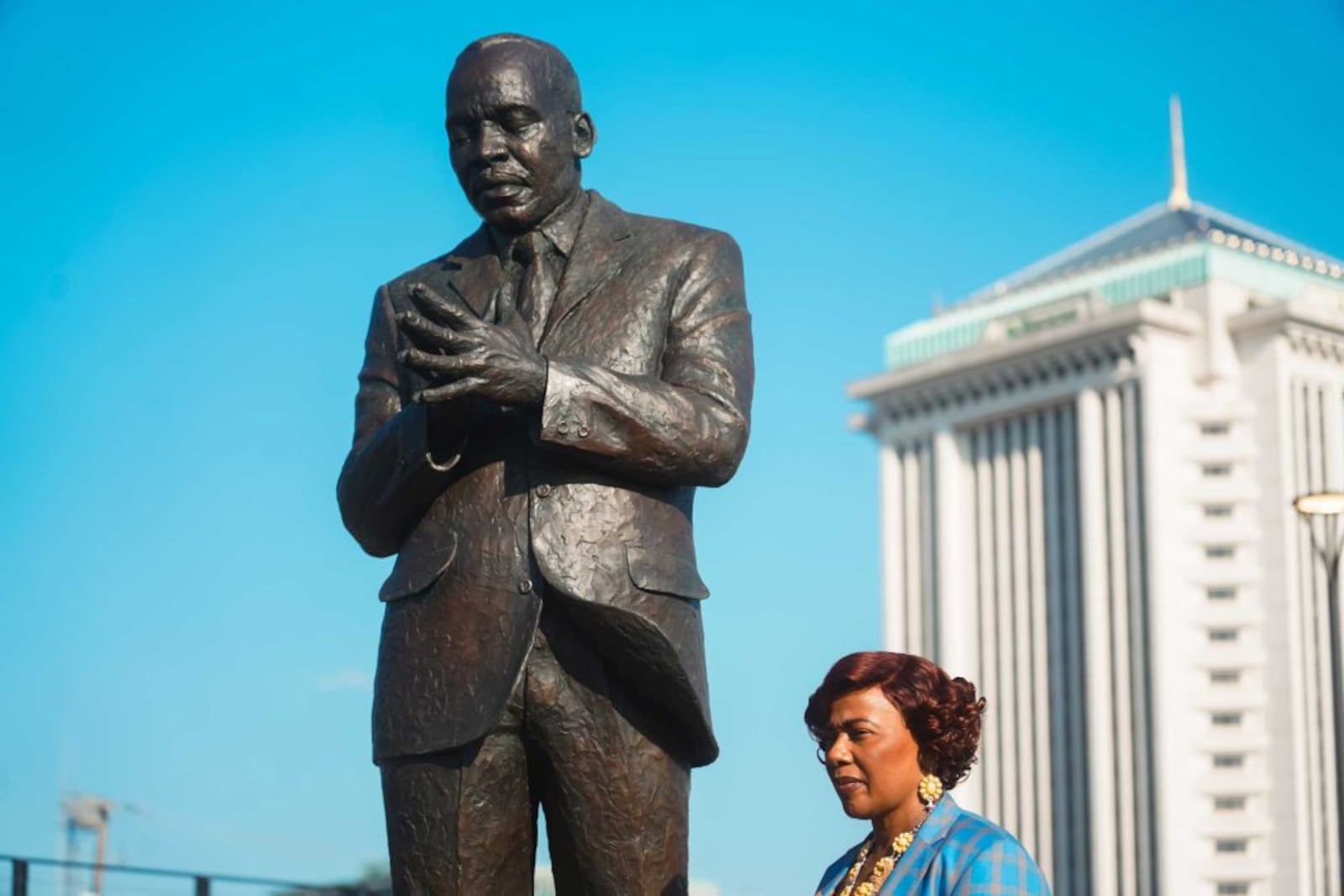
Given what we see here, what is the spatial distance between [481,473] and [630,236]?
2.57 feet

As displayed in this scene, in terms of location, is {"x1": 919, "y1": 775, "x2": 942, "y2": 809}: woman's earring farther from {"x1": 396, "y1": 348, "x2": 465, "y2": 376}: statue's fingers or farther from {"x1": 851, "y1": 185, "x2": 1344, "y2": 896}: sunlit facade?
{"x1": 851, "y1": 185, "x2": 1344, "y2": 896}: sunlit facade

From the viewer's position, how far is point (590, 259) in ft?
17.7

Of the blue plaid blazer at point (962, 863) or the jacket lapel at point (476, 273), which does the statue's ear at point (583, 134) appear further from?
the blue plaid blazer at point (962, 863)

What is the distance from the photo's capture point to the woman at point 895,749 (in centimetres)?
485

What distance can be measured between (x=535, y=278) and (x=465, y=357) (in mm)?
677

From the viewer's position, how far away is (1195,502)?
259 ft

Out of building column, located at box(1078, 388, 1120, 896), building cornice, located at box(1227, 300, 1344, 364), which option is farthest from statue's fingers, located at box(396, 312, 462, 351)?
building cornice, located at box(1227, 300, 1344, 364)

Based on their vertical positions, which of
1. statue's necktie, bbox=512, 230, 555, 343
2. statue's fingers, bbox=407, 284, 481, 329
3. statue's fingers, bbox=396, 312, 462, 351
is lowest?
statue's fingers, bbox=396, 312, 462, 351

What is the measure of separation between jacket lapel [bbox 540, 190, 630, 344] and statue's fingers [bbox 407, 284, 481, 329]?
48 cm

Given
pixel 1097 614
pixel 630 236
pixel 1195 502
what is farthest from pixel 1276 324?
pixel 630 236

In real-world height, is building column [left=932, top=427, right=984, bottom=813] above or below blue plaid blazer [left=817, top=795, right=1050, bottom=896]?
above

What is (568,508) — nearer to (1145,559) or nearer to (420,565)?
(420,565)

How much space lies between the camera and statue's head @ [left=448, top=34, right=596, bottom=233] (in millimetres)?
5199

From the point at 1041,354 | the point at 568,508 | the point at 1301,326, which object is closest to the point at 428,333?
the point at 568,508
